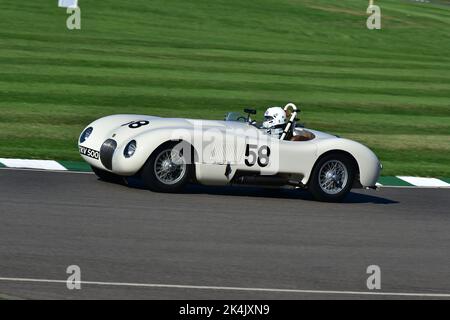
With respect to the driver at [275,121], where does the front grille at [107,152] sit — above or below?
below

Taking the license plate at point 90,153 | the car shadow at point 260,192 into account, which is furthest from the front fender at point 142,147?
the car shadow at point 260,192

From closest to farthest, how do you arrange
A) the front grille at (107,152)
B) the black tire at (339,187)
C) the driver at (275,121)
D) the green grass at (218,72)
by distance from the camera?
1. the front grille at (107,152)
2. the black tire at (339,187)
3. the driver at (275,121)
4. the green grass at (218,72)

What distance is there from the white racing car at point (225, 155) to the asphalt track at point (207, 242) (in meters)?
0.25

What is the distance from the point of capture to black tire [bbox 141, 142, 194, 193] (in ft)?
44.3

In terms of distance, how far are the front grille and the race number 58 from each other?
173cm

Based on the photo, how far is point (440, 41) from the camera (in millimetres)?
42688

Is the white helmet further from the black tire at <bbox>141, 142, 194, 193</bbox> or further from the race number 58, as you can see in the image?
the black tire at <bbox>141, 142, 194, 193</bbox>

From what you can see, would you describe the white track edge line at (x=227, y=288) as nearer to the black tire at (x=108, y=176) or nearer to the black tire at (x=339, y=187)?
the black tire at (x=339, y=187)

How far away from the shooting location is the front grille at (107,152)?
13.7m

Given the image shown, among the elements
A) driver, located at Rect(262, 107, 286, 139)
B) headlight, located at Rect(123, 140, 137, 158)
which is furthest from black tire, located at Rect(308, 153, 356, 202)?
headlight, located at Rect(123, 140, 137, 158)

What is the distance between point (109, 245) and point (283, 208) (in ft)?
11.8

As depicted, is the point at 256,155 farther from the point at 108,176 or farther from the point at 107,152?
the point at 108,176

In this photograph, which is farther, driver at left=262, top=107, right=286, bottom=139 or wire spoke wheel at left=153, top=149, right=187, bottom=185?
A: driver at left=262, top=107, right=286, bottom=139
